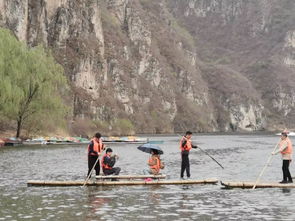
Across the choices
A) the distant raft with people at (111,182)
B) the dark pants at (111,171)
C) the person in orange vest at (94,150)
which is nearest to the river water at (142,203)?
the distant raft with people at (111,182)

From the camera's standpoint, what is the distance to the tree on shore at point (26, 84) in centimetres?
8056

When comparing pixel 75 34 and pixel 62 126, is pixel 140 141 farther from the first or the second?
pixel 75 34

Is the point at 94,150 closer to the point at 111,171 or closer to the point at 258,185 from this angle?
the point at 111,171

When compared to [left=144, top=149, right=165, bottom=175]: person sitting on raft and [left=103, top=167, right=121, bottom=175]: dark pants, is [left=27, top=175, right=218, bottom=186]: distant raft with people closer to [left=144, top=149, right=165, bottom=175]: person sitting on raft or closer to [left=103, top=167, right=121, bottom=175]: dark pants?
[left=103, top=167, right=121, bottom=175]: dark pants

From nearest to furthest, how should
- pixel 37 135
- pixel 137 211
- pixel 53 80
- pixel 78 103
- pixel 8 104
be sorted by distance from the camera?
1. pixel 137 211
2. pixel 8 104
3. pixel 53 80
4. pixel 37 135
5. pixel 78 103

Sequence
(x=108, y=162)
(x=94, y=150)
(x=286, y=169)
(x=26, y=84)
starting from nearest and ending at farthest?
(x=286, y=169) → (x=108, y=162) → (x=94, y=150) → (x=26, y=84)

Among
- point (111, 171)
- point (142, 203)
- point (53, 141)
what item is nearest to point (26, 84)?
point (53, 141)

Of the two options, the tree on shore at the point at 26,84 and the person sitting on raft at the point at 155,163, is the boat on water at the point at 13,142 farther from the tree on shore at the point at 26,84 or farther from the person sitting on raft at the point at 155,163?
the person sitting on raft at the point at 155,163

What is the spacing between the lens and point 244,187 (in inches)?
1300

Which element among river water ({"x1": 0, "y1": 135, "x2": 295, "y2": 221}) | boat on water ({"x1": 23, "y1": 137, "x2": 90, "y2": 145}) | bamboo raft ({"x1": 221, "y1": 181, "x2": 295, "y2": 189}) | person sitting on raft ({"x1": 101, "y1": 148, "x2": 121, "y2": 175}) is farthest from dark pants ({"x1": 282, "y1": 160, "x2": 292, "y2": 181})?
boat on water ({"x1": 23, "y1": 137, "x2": 90, "y2": 145})

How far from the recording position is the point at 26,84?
84.3m

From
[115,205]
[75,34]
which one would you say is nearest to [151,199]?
[115,205]

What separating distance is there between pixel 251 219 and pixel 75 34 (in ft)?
508

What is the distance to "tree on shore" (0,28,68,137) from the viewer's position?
264 feet
